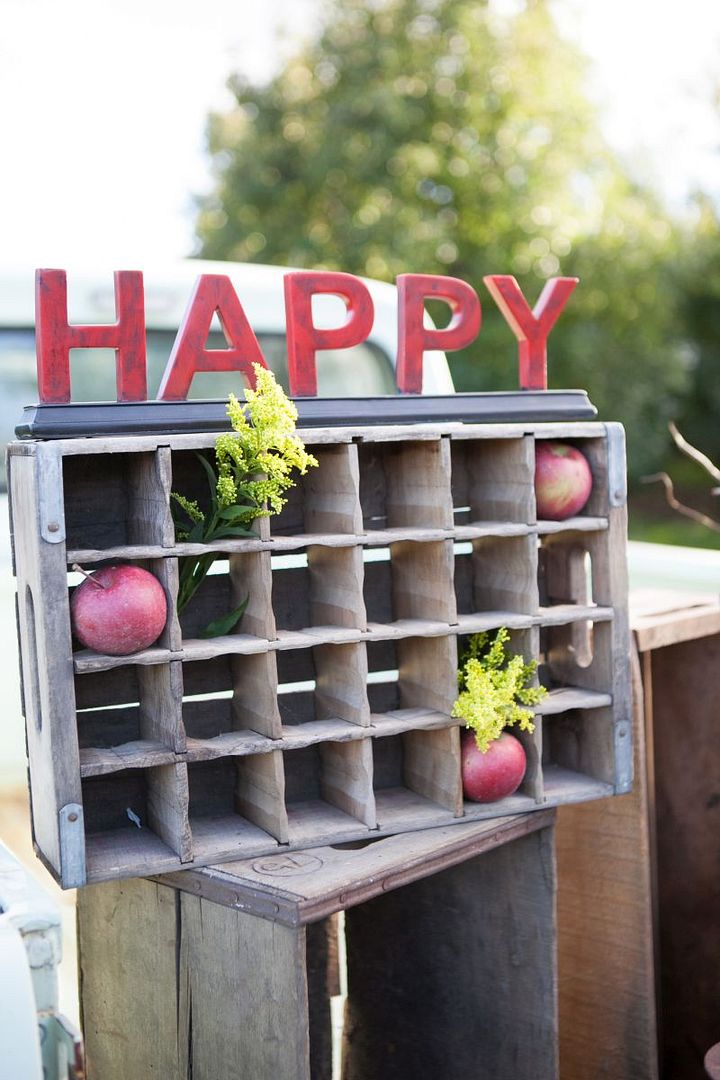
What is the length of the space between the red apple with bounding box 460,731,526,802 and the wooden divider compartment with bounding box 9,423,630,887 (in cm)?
3

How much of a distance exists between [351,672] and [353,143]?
13.6m

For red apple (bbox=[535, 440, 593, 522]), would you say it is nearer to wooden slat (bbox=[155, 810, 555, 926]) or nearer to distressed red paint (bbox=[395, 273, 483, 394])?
distressed red paint (bbox=[395, 273, 483, 394])

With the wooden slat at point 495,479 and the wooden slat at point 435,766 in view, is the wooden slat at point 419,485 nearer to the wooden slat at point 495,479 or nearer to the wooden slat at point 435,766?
the wooden slat at point 495,479

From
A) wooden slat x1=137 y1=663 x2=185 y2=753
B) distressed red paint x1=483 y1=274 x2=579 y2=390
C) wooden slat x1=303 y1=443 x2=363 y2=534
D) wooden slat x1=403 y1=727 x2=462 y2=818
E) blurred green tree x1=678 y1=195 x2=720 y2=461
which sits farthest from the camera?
blurred green tree x1=678 y1=195 x2=720 y2=461

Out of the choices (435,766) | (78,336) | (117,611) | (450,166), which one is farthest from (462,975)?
(450,166)

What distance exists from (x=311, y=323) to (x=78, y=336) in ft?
1.43

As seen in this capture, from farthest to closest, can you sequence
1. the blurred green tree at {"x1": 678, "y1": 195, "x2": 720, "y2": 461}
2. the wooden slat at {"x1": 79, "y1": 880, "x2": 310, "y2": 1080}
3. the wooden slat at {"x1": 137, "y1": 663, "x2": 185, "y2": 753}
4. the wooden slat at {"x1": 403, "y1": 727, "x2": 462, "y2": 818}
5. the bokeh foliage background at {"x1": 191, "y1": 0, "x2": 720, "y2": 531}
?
1. the blurred green tree at {"x1": 678, "y1": 195, "x2": 720, "y2": 461}
2. the bokeh foliage background at {"x1": 191, "y1": 0, "x2": 720, "y2": 531}
3. the wooden slat at {"x1": 403, "y1": 727, "x2": 462, "y2": 818}
4. the wooden slat at {"x1": 137, "y1": 663, "x2": 185, "y2": 753}
5. the wooden slat at {"x1": 79, "y1": 880, "x2": 310, "y2": 1080}

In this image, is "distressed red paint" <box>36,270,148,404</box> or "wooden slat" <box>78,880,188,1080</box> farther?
"wooden slat" <box>78,880,188,1080</box>

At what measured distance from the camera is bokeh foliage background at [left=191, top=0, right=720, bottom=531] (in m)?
14.9

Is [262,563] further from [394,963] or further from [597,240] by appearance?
[597,240]

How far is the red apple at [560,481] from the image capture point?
91.2 inches

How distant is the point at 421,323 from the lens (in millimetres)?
2264

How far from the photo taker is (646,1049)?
8.24ft

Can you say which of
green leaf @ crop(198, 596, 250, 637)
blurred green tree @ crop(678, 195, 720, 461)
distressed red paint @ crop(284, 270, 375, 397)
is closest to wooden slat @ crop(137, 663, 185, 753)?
green leaf @ crop(198, 596, 250, 637)
